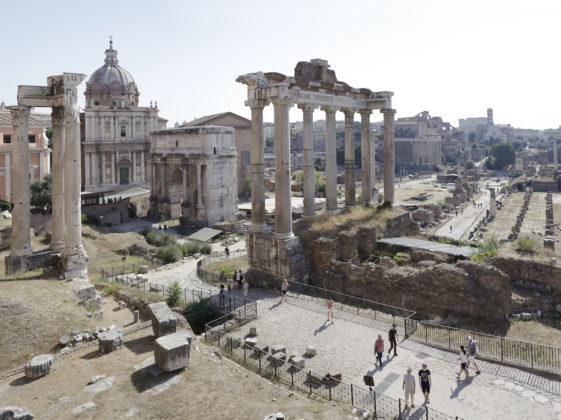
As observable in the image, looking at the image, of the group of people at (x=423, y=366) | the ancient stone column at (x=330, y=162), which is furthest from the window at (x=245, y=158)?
the group of people at (x=423, y=366)

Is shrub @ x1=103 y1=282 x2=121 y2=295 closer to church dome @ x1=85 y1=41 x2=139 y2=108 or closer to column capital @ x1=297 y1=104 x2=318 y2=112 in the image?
column capital @ x1=297 y1=104 x2=318 y2=112

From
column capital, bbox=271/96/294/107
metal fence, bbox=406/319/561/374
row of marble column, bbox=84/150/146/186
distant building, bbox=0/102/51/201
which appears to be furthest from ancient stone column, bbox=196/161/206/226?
metal fence, bbox=406/319/561/374

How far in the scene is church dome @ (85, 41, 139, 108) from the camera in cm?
6044

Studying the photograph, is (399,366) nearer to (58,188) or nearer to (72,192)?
(72,192)

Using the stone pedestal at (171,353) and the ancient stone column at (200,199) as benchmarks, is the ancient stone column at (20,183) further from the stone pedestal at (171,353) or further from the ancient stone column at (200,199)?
the ancient stone column at (200,199)

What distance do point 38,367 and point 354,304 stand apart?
1081cm

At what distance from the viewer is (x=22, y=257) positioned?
1902 cm

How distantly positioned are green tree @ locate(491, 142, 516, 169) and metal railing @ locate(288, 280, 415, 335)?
131 meters

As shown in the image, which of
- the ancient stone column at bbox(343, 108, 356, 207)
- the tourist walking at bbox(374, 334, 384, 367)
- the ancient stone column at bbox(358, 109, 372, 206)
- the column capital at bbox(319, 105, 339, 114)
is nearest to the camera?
the tourist walking at bbox(374, 334, 384, 367)

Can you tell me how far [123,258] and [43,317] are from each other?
14764 millimetres

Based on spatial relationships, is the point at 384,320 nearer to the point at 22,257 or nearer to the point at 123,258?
the point at 22,257

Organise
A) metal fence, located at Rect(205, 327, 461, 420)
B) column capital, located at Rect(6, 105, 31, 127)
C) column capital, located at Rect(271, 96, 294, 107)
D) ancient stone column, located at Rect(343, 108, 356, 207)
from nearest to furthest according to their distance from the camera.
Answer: metal fence, located at Rect(205, 327, 461, 420)
column capital, located at Rect(6, 105, 31, 127)
column capital, located at Rect(271, 96, 294, 107)
ancient stone column, located at Rect(343, 108, 356, 207)

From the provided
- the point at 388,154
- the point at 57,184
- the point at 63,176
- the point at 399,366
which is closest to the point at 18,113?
the point at 63,176

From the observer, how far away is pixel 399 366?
12.5m
